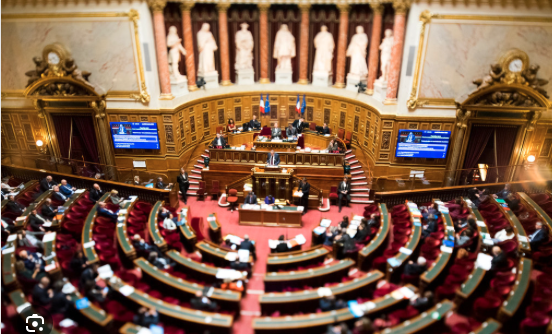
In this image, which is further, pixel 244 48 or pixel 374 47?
pixel 244 48

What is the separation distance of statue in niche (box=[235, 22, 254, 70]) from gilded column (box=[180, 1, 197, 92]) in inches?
95.9

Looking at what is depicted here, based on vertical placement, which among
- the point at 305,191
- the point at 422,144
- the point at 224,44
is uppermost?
the point at 224,44

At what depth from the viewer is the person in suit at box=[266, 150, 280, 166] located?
15.3 meters

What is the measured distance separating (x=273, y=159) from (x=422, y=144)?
6060mm

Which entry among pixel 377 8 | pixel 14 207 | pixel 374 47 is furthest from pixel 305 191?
pixel 14 207

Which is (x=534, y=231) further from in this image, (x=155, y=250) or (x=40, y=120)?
(x=40, y=120)

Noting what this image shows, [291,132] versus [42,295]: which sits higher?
[291,132]

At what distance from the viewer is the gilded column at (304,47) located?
18197 millimetres

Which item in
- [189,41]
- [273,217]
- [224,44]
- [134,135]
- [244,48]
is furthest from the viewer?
[244,48]

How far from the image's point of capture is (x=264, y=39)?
62.6 ft

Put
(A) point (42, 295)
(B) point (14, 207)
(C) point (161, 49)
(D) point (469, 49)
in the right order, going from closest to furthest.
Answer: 1. (A) point (42, 295)
2. (B) point (14, 207)
3. (D) point (469, 49)
4. (C) point (161, 49)

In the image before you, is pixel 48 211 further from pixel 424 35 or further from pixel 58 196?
pixel 424 35

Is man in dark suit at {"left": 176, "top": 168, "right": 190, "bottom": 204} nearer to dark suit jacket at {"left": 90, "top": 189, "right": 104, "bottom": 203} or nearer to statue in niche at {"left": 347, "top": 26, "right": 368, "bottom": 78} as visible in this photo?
dark suit jacket at {"left": 90, "top": 189, "right": 104, "bottom": 203}

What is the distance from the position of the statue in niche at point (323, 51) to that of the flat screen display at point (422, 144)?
5.73m
